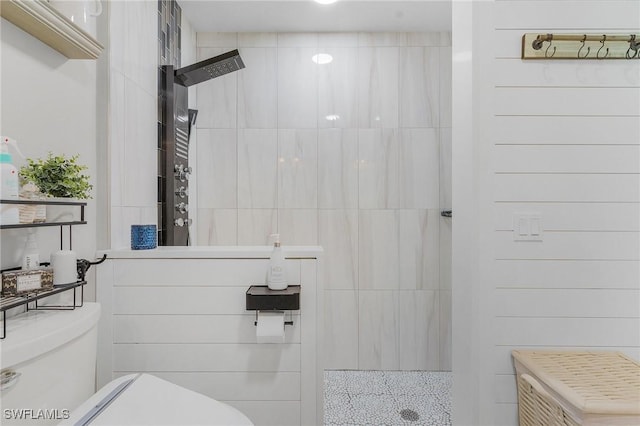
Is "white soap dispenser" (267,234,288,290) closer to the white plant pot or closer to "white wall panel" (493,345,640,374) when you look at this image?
the white plant pot

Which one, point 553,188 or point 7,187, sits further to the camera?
point 553,188

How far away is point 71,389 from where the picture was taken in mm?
1030

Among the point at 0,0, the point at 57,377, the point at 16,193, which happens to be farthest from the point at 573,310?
the point at 0,0

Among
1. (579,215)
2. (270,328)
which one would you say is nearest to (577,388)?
(579,215)

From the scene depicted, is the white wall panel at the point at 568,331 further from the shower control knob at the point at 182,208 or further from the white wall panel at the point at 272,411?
the shower control knob at the point at 182,208

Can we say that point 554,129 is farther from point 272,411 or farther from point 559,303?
point 272,411

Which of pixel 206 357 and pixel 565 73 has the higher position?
pixel 565 73

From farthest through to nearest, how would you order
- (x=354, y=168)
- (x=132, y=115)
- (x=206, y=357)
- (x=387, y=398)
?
(x=354, y=168), (x=387, y=398), (x=132, y=115), (x=206, y=357)

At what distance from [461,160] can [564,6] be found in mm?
741

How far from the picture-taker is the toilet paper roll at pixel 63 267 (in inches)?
44.2

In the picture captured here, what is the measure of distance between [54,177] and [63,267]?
0.99ft

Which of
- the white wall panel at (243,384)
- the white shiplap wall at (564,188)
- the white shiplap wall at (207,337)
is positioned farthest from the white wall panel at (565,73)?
the white wall panel at (243,384)

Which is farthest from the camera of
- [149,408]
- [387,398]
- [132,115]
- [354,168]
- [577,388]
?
[354,168]

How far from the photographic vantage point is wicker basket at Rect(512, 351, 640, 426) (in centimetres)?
101
